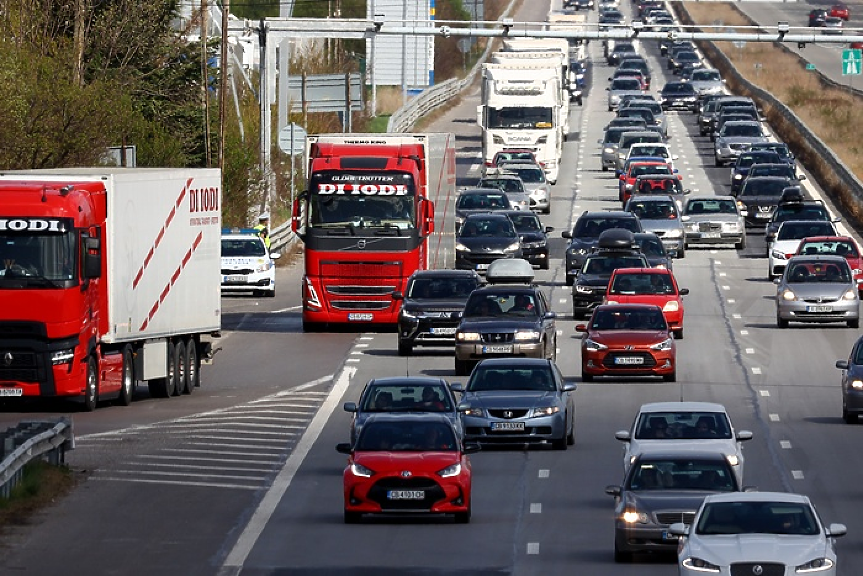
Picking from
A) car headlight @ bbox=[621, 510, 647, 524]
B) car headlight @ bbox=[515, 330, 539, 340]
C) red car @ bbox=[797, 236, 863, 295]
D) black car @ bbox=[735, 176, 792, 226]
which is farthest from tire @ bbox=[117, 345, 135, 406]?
black car @ bbox=[735, 176, 792, 226]

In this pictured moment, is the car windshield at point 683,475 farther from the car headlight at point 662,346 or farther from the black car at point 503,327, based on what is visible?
the black car at point 503,327

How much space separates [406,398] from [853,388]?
767 centimetres

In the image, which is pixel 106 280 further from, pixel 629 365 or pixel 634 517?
pixel 634 517

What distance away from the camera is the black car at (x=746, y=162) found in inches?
2918

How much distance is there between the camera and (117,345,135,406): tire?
34.3m


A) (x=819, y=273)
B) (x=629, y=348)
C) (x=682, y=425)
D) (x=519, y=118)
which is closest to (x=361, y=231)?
(x=629, y=348)

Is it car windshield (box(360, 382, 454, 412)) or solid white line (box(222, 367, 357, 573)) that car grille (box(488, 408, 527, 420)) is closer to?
car windshield (box(360, 382, 454, 412))

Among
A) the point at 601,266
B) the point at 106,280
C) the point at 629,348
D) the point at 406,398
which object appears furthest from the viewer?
the point at 601,266

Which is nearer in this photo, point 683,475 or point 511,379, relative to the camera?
point 683,475

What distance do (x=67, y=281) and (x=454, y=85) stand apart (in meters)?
90.6

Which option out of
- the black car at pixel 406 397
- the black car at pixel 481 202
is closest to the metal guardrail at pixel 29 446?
the black car at pixel 406 397

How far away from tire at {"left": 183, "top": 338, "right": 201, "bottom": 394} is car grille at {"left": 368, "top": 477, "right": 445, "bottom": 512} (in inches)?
539

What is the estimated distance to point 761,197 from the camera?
66688 millimetres

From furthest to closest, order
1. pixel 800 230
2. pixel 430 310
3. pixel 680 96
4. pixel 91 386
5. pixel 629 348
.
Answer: pixel 680 96 → pixel 800 230 → pixel 430 310 → pixel 629 348 → pixel 91 386
